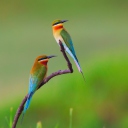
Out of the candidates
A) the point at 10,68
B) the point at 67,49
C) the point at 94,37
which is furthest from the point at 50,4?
the point at 67,49

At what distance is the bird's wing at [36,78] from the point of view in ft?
7.72

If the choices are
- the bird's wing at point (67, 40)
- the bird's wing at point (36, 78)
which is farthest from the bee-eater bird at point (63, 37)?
the bird's wing at point (36, 78)

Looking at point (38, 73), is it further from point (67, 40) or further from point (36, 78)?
point (67, 40)

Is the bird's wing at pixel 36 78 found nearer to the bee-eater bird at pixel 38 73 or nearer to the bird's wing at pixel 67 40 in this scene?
the bee-eater bird at pixel 38 73

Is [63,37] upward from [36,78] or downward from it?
upward

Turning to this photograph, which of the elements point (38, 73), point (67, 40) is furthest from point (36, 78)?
point (67, 40)

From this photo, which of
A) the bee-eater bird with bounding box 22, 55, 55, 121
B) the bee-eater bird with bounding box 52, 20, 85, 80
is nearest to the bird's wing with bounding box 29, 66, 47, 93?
the bee-eater bird with bounding box 22, 55, 55, 121

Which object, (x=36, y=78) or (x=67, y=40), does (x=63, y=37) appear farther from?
(x=36, y=78)

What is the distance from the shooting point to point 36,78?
2.38 meters

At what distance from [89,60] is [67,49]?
176 cm

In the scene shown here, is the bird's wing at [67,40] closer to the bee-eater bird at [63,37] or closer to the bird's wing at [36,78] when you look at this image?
A: the bee-eater bird at [63,37]

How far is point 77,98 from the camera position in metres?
4.03

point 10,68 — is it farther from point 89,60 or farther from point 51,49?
point 89,60

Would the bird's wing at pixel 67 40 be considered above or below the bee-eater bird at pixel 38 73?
above
